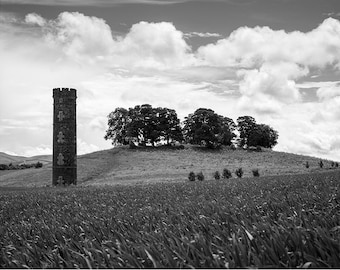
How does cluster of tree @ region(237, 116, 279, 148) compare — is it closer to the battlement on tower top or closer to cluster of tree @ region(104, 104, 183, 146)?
cluster of tree @ region(104, 104, 183, 146)

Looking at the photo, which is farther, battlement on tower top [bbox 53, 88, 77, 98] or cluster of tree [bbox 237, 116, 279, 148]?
cluster of tree [bbox 237, 116, 279, 148]

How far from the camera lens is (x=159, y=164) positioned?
7131 cm

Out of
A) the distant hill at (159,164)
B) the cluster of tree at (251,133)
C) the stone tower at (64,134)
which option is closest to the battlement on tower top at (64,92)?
the stone tower at (64,134)

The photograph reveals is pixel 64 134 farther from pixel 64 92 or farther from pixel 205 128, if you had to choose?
pixel 205 128

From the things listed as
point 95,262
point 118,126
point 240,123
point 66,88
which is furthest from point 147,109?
point 95,262

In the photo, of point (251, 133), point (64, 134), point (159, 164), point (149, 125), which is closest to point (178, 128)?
point (149, 125)

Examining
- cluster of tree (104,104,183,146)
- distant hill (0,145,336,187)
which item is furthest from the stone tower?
cluster of tree (104,104,183,146)

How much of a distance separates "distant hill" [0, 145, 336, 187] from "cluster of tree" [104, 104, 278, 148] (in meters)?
4.43

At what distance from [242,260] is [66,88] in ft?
131

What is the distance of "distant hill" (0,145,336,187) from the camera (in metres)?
60.3

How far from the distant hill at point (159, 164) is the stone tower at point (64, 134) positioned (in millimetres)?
16232

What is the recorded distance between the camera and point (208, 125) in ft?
300

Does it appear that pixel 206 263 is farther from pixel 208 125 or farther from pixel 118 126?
pixel 118 126

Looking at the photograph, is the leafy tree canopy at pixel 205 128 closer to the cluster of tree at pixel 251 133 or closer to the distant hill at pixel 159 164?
the distant hill at pixel 159 164
